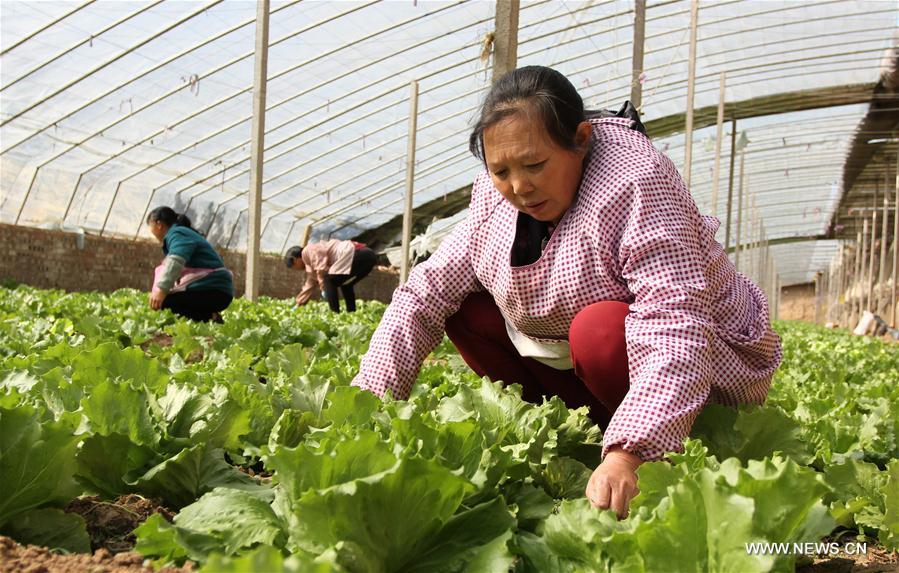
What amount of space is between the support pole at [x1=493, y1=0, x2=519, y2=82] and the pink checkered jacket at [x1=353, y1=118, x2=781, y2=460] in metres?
3.62

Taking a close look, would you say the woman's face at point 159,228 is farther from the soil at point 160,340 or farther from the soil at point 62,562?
the soil at point 62,562

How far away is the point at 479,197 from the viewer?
2.58 metres

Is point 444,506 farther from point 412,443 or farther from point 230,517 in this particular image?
point 230,517

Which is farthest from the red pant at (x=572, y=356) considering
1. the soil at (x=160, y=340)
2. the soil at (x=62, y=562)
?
the soil at (x=160, y=340)

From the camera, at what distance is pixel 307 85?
643 inches

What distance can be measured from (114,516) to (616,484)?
0.94 metres

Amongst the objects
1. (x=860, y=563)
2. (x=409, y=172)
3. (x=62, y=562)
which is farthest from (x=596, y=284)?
(x=409, y=172)

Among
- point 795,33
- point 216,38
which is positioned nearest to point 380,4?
point 216,38

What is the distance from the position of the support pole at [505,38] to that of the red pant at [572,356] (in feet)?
11.7

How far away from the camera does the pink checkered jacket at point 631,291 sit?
1.92 m

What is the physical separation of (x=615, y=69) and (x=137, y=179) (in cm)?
950

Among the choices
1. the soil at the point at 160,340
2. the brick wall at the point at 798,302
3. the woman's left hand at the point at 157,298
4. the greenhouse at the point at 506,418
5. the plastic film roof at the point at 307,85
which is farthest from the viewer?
the brick wall at the point at 798,302

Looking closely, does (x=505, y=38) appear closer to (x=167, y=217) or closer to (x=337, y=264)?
(x=167, y=217)

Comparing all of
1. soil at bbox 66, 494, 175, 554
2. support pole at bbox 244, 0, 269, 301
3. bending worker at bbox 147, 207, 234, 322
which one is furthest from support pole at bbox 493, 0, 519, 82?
soil at bbox 66, 494, 175, 554
